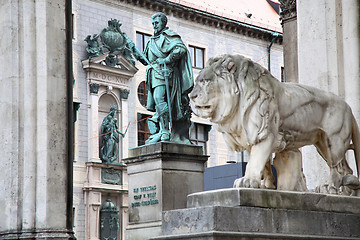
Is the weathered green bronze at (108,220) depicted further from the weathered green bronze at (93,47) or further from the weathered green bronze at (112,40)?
the weathered green bronze at (93,47)

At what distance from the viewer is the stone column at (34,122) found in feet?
37.2

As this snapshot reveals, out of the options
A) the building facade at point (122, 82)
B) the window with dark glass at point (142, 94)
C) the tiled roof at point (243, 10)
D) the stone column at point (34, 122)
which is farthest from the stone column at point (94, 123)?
the stone column at point (34, 122)

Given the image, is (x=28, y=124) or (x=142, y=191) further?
(x=142, y=191)

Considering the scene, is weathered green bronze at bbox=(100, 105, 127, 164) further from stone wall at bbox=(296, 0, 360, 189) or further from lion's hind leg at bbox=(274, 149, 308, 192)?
lion's hind leg at bbox=(274, 149, 308, 192)

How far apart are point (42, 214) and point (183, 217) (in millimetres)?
4908

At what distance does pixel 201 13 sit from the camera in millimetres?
42812

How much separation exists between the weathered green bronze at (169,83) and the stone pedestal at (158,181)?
32.3 inches

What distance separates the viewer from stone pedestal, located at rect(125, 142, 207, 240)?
53.3 ft

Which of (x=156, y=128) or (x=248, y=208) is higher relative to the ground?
(x=156, y=128)

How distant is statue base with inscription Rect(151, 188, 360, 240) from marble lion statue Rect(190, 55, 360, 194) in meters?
0.29

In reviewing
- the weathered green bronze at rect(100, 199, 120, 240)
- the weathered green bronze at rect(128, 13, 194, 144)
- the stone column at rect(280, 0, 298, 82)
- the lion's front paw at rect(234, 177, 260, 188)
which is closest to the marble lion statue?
the lion's front paw at rect(234, 177, 260, 188)

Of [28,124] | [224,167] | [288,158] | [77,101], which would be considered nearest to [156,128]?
[28,124]

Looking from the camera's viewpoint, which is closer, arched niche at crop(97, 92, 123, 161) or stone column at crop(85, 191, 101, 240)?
stone column at crop(85, 191, 101, 240)

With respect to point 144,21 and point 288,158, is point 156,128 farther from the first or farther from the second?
point 144,21
